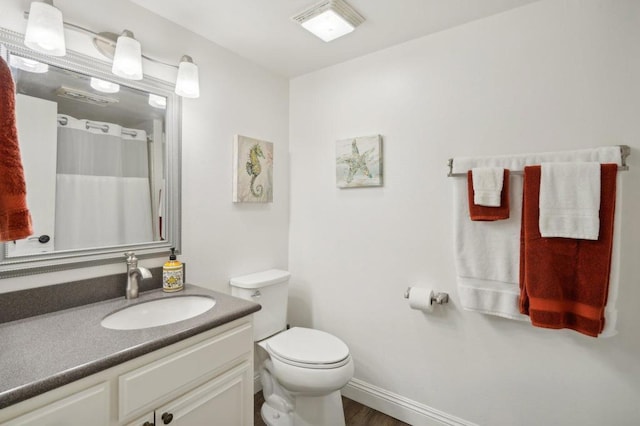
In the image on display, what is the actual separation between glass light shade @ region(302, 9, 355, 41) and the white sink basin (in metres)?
1.49

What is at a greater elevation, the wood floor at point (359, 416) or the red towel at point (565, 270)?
the red towel at point (565, 270)

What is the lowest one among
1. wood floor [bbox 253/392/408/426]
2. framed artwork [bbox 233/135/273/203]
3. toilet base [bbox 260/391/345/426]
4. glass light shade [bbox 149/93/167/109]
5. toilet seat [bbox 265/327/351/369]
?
wood floor [bbox 253/392/408/426]

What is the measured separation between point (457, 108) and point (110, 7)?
1.76 metres

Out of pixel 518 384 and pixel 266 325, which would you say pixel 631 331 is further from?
pixel 266 325

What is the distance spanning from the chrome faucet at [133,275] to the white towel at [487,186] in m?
1.58

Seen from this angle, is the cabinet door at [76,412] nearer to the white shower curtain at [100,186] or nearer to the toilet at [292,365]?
the white shower curtain at [100,186]

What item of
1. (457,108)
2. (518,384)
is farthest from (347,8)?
(518,384)

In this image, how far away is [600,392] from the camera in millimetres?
1348

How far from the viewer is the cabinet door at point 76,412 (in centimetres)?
77

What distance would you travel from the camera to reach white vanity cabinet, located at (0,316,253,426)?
81 cm

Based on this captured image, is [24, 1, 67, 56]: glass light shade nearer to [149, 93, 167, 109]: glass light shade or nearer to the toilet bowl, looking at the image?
[149, 93, 167, 109]: glass light shade

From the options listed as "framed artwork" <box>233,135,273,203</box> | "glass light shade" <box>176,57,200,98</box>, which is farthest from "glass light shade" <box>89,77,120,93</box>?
"framed artwork" <box>233,135,273,203</box>

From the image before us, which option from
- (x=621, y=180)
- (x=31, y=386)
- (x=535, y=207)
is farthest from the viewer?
(x=535, y=207)

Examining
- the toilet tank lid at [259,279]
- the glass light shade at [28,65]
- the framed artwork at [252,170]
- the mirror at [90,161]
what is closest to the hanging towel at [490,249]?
the toilet tank lid at [259,279]
